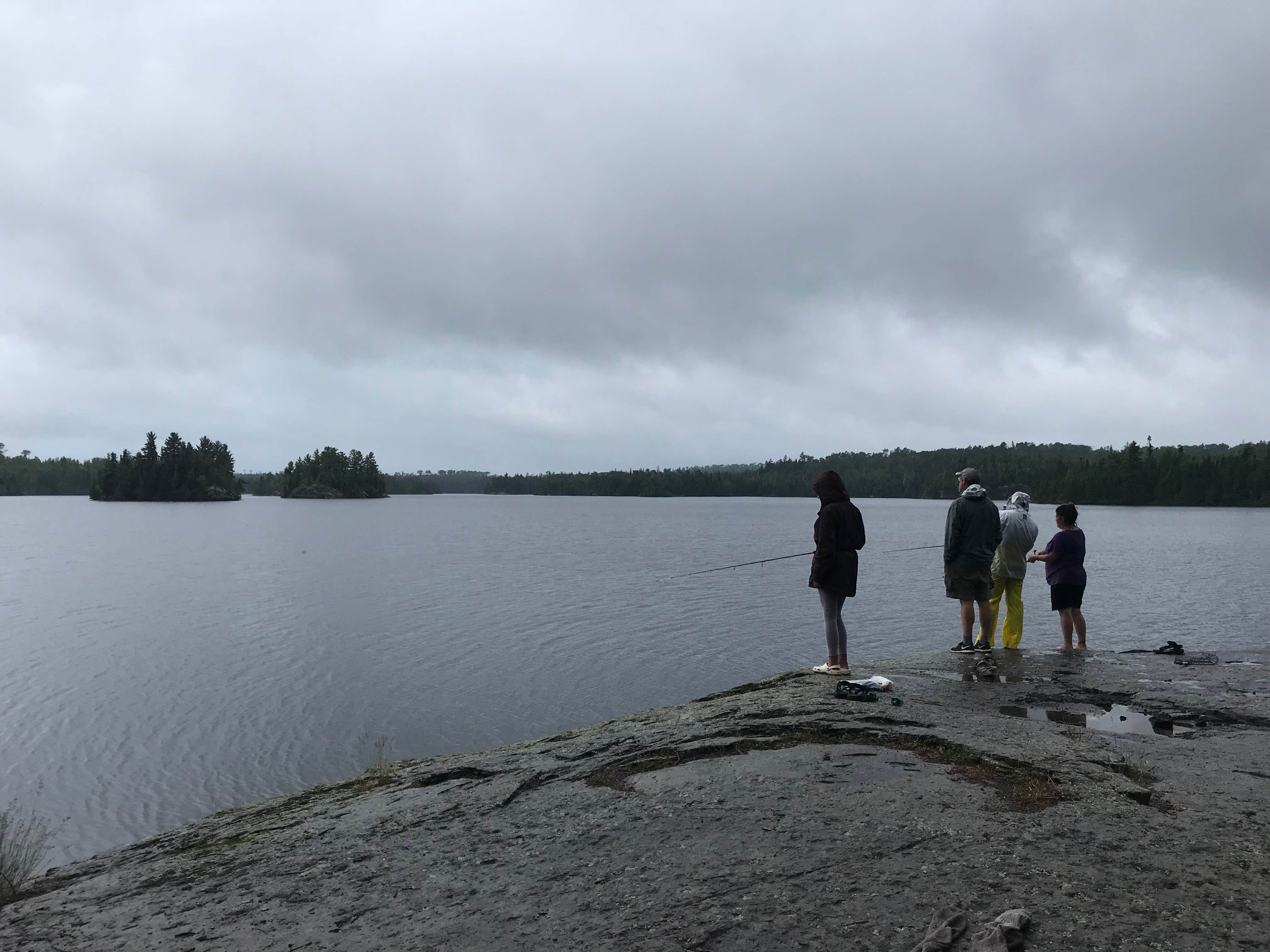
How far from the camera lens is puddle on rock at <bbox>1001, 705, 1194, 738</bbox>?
8227 millimetres

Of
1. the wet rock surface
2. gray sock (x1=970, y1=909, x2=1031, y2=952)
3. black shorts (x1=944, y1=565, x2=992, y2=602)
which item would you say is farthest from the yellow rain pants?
gray sock (x1=970, y1=909, x2=1031, y2=952)

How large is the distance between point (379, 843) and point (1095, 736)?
251 inches

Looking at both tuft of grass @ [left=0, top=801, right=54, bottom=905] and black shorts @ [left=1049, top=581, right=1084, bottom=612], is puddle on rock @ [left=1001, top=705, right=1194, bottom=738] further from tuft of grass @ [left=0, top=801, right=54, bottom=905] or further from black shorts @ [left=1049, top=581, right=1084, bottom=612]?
tuft of grass @ [left=0, top=801, right=54, bottom=905]

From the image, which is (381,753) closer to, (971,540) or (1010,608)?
(971,540)

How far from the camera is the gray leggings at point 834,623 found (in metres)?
10.1

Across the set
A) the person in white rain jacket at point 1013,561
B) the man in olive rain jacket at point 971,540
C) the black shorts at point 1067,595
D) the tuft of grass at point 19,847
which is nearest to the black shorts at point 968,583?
the man in olive rain jacket at point 971,540

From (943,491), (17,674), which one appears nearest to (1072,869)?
(17,674)

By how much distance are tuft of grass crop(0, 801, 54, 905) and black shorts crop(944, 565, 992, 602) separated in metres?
10.7

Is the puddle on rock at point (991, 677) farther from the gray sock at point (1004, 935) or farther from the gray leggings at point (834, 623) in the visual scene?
the gray sock at point (1004, 935)

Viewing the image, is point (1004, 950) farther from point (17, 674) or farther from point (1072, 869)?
point (17, 674)

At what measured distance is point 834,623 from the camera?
10.3 meters

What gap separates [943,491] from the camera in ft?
640

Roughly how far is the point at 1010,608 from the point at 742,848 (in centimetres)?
905

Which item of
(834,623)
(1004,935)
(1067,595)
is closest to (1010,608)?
(1067,595)
